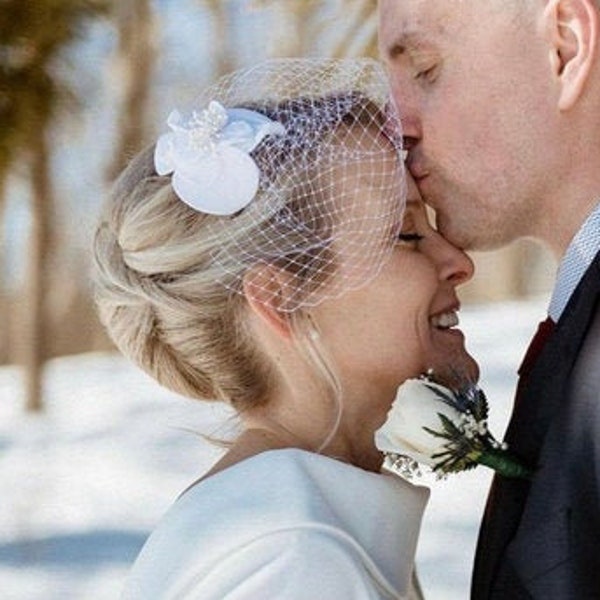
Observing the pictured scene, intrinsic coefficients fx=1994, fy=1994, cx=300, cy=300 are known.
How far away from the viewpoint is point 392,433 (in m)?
2.41

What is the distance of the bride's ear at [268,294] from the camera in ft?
8.05

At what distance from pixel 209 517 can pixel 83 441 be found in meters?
2.58

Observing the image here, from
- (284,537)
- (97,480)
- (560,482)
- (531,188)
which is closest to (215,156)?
(531,188)

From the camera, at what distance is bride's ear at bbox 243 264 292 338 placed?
2.46 m

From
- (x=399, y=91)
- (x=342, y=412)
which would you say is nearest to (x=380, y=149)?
(x=399, y=91)

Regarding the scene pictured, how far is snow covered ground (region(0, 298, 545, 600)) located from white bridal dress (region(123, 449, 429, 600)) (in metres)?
2.37

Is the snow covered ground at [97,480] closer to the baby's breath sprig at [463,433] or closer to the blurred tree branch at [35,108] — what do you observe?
the blurred tree branch at [35,108]

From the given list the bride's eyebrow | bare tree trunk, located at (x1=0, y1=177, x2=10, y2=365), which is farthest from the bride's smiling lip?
bare tree trunk, located at (x1=0, y1=177, x2=10, y2=365)

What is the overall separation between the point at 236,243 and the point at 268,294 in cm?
8

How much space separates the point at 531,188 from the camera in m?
2.42

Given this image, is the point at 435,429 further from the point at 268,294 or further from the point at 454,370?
the point at 268,294

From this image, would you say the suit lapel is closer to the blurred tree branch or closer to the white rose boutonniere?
the white rose boutonniere

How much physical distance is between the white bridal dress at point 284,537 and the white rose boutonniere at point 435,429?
75 mm

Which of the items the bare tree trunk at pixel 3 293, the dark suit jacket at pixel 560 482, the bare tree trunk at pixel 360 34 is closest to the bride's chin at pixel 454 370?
the dark suit jacket at pixel 560 482
